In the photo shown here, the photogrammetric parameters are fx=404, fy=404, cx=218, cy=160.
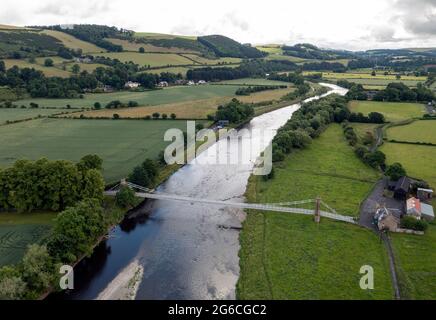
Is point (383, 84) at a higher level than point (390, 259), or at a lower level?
higher

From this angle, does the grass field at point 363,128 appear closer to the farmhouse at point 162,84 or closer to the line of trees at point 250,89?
the line of trees at point 250,89

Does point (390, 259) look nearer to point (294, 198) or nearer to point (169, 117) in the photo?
point (294, 198)

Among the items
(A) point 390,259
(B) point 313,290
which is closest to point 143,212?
(B) point 313,290

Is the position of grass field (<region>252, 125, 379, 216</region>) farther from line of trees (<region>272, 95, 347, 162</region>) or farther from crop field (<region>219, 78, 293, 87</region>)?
crop field (<region>219, 78, 293, 87</region>)

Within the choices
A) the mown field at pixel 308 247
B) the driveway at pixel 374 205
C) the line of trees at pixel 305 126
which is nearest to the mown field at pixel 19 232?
the mown field at pixel 308 247
